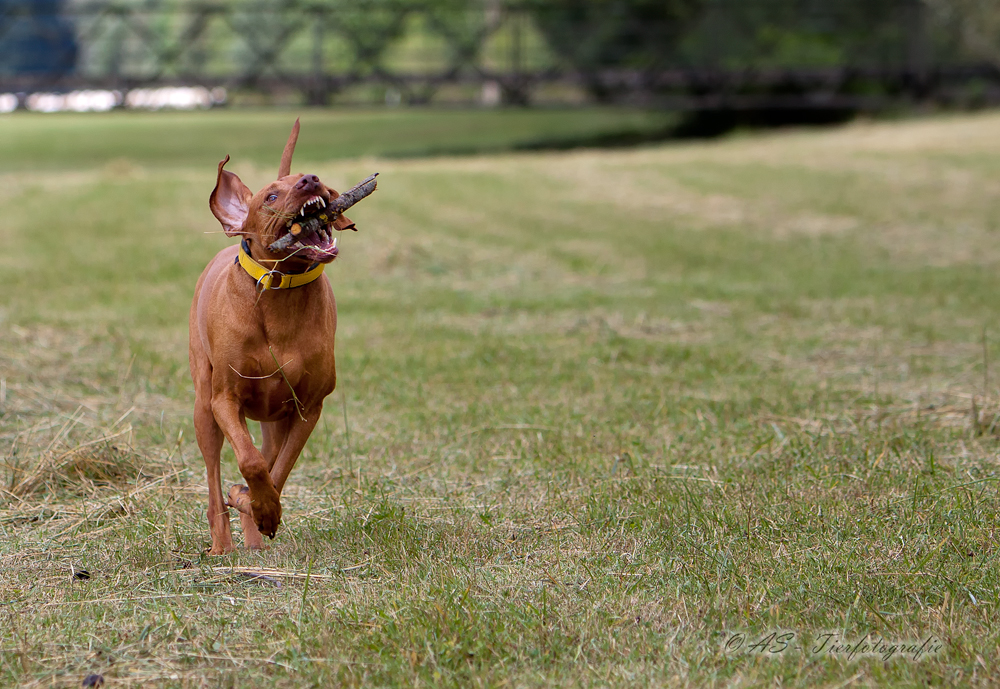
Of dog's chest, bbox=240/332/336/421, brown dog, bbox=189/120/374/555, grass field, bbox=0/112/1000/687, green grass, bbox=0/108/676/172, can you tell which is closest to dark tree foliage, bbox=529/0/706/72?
green grass, bbox=0/108/676/172

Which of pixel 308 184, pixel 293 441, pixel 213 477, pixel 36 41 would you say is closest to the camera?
pixel 308 184

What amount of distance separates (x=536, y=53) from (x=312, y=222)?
24497mm

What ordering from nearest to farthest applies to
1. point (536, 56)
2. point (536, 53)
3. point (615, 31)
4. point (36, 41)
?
point (536, 56) → point (536, 53) → point (615, 31) → point (36, 41)

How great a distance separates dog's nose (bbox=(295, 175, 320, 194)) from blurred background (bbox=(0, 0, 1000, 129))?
2110cm

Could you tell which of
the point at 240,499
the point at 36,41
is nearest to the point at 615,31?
the point at 36,41

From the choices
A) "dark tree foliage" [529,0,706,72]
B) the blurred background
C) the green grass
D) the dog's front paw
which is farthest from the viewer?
"dark tree foliage" [529,0,706,72]

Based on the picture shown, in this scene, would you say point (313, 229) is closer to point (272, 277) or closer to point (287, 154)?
point (272, 277)

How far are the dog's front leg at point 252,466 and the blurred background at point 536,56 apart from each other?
21037 millimetres

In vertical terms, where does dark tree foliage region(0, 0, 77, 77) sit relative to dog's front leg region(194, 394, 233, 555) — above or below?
below

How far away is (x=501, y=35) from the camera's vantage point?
1071 inches

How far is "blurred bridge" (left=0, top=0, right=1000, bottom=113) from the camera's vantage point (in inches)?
962

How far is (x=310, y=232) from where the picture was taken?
3729 millimetres

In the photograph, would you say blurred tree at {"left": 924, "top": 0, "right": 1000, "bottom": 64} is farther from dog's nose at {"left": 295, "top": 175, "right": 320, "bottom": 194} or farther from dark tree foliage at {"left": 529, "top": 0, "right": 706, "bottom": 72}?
dog's nose at {"left": 295, "top": 175, "right": 320, "bottom": 194}

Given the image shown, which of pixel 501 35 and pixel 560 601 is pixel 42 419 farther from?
pixel 501 35
